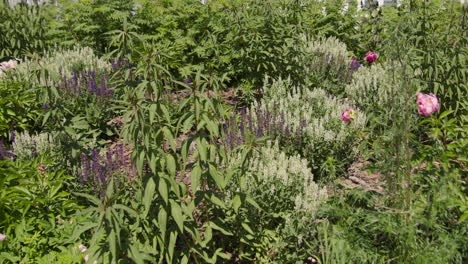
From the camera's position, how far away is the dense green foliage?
106 inches

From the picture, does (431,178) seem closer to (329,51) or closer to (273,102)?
(273,102)

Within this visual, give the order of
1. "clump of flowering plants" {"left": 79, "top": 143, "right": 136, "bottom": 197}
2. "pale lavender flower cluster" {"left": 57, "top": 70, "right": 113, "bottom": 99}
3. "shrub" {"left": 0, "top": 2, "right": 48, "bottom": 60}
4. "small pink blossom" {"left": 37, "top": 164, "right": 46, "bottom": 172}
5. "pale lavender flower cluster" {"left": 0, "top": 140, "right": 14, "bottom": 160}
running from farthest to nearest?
"shrub" {"left": 0, "top": 2, "right": 48, "bottom": 60} → "pale lavender flower cluster" {"left": 57, "top": 70, "right": 113, "bottom": 99} → "pale lavender flower cluster" {"left": 0, "top": 140, "right": 14, "bottom": 160} → "small pink blossom" {"left": 37, "top": 164, "right": 46, "bottom": 172} → "clump of flowering plants" {"left": 79, "top": 143, "right": 136, "bottom": 197}

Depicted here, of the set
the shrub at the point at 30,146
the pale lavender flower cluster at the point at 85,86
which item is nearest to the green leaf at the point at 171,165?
the shrub at the point at 30,146

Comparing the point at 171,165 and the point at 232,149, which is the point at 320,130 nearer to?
the point at 232,149

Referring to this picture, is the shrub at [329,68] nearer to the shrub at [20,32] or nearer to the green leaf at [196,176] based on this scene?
the green leaf at [196,176]

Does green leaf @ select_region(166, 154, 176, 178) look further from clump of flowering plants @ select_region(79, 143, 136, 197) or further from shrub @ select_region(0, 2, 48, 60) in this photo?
shrub @ select_region(0, 2, 48, 60)

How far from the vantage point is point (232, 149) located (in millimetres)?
3990

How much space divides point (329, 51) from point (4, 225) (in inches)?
185

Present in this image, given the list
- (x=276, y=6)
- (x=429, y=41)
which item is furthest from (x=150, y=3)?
(x=429, y=41)

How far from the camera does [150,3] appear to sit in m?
6.85

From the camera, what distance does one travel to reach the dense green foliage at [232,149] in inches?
106

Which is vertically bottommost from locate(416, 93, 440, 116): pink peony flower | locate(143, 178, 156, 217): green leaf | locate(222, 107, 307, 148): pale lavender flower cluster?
locate(222, 107, 307, 148): pale lavender flower cluster

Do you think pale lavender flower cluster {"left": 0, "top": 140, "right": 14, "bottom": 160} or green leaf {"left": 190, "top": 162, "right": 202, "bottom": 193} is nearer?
green leaf {"left": 190, "top": 162, "right": 202, "bottom": 193}

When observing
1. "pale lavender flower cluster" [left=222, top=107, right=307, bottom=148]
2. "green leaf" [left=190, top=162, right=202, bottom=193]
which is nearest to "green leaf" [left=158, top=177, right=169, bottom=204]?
"green leaf" [left=190, top=162, right=202, bottom=193]
